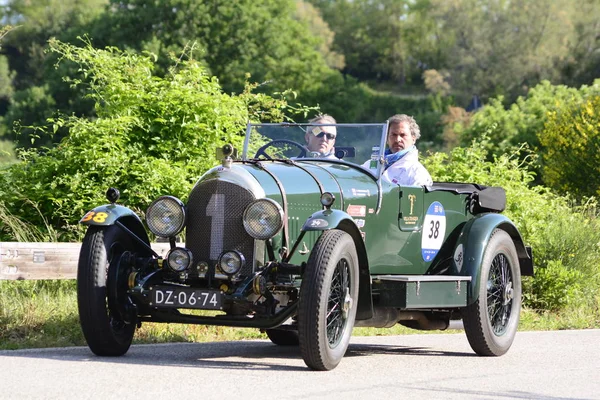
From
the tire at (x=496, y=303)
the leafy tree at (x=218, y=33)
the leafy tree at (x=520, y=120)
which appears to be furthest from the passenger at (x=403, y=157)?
the leafy tree at (x=218, y=33)

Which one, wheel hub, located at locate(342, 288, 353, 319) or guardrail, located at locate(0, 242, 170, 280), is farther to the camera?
guardrail, located at locate(0, 242, 170, 280)

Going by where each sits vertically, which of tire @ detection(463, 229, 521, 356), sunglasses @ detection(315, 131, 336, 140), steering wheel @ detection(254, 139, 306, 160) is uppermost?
sunglasses @ detection(315, 131, 336, 140)

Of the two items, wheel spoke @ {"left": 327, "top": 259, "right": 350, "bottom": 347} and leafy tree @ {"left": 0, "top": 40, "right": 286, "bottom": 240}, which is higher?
leafy tree @ {"left": 0, "top": 40, "right": 286, "bottom": 240}

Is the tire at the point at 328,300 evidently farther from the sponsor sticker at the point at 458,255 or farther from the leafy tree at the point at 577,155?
the leafy tree at the point at 577,155

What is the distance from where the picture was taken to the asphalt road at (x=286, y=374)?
20.8 ft

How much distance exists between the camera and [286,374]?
722 centimetres

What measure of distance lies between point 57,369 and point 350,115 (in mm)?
61394

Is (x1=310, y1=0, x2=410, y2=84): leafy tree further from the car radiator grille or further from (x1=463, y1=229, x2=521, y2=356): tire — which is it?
the car radiator grille

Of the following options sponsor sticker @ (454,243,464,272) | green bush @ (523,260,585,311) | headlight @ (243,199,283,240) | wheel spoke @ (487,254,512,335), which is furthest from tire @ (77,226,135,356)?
green bush @ (523,260,585,311)

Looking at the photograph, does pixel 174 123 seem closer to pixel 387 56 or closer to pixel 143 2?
pixel 143 2

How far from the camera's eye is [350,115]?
67.9 metres

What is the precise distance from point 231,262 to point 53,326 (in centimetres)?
248

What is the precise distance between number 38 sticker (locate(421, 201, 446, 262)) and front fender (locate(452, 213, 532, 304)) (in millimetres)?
165

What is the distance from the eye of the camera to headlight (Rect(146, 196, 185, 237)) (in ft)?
26.0
